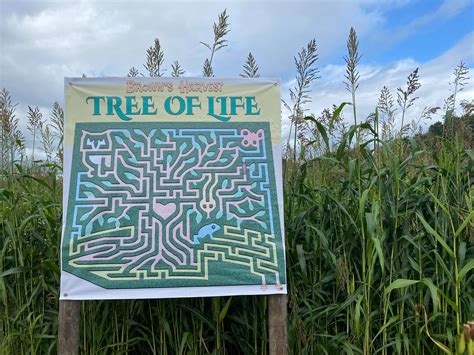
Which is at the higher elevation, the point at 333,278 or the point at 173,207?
the point at 173,207

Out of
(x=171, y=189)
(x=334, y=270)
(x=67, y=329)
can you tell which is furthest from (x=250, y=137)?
(x=67, y=329)

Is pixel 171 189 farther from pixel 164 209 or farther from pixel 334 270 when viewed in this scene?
pixel 334 270

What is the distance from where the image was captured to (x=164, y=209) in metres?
2.52

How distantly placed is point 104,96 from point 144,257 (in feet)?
3.21

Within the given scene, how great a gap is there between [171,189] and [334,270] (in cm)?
108

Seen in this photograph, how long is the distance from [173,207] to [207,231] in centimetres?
23

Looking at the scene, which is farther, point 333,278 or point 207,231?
point 333,278

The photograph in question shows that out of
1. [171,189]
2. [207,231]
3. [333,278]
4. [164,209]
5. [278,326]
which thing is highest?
[171,189]

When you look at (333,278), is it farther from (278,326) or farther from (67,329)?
(67,329)

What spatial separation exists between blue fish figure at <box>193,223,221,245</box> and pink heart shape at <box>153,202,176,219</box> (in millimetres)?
191

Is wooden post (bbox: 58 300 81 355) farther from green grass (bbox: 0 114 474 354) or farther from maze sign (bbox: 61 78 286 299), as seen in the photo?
green grass (bbox: 0 114 474 354)

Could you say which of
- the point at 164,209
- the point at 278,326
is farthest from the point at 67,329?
the point at 278,326

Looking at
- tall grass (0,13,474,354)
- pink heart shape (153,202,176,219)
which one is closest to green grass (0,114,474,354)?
tall grass (0,13,474,354)

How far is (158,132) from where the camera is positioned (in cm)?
266
